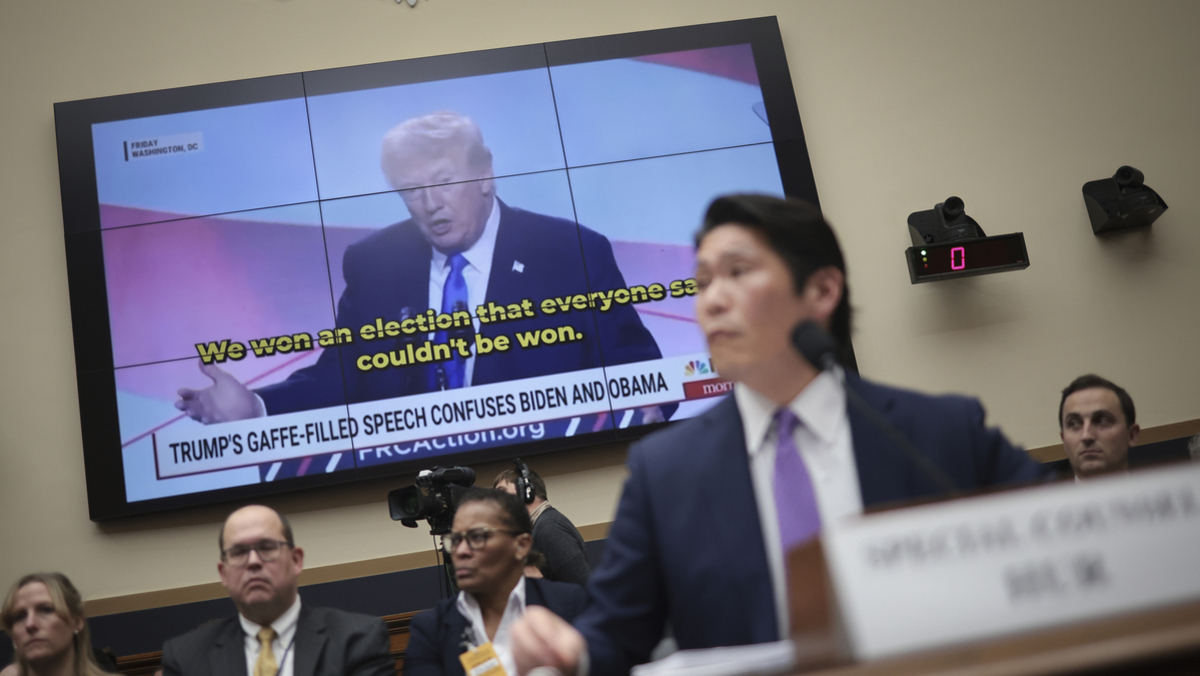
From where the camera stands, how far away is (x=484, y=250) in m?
4.65

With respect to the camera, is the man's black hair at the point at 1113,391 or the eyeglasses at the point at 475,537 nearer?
the eyeglasses at the point at 475,537

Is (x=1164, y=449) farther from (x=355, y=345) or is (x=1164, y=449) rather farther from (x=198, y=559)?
(x=198, y=559)

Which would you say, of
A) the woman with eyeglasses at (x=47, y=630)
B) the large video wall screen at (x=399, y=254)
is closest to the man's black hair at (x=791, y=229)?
the woman with eyeglasses at (x=47, y=630)

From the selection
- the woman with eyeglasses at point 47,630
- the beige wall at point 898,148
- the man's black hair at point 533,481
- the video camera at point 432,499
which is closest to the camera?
the woman with eyeglasses at point 47,630

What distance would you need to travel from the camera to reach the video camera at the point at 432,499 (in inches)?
131

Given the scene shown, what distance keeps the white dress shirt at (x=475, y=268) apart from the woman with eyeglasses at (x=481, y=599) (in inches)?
72.1

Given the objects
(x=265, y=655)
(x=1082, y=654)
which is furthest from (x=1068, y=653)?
(x=265, y=655)

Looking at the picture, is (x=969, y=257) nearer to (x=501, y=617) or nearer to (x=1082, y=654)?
(x=501, y=617)

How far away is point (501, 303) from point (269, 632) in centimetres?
226

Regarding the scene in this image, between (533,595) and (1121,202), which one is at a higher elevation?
(1121,202)

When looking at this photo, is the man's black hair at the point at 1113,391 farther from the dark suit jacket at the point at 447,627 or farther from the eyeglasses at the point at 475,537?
the eyeglasses at the point at 475,537

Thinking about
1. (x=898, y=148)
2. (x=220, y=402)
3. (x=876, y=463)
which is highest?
(x=898, y=148)

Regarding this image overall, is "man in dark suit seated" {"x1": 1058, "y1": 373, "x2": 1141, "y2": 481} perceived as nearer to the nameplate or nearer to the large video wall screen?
the large video wall screen

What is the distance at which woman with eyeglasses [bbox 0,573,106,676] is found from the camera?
2922 mm
